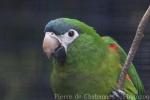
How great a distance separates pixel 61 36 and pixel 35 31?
1103 mm

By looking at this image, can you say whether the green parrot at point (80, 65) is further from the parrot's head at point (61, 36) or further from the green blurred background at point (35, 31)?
the green blurred background at point (35, 31)

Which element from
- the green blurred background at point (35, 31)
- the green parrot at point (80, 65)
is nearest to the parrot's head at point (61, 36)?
the green parrot at point (80, 65)

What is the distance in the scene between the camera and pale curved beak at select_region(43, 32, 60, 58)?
5.11 ft

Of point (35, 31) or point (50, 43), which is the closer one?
point (50, 43)

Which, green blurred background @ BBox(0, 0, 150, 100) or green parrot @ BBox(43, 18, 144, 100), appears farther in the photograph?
green blurred background @ BBox(0, 0, 150, 100)

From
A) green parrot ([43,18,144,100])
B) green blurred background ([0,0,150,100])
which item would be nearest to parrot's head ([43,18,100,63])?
green parrot ([43,18,144,100])

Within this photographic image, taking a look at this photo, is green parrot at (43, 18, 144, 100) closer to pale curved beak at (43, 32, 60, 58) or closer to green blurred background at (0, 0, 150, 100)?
pale curved beak at (43, 32, 60, 58)

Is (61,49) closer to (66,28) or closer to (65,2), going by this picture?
(66,28)

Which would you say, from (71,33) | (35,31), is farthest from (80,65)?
(35,31)

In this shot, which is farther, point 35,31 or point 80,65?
point 35,31

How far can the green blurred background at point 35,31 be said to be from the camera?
2.56 metres

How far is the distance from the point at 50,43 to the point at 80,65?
12cm

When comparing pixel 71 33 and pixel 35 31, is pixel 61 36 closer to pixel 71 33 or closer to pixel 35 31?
pixel 71 33

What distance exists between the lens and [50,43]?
61.4 inches
